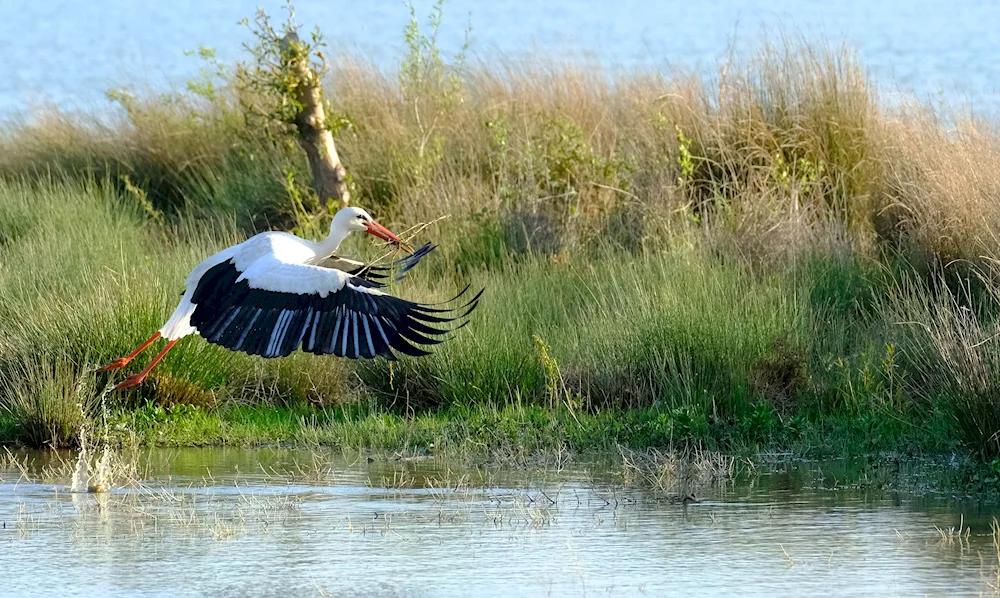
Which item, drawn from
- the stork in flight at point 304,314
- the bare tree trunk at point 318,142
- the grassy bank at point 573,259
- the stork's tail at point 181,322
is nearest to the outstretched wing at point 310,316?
the stork in flight at point 304,314

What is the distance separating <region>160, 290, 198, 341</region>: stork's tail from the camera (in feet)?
29.4

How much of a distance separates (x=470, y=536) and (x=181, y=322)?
3055 millimetres

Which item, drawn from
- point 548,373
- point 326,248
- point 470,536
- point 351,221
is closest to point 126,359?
point 326,248

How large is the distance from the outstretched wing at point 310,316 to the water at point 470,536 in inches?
27.3

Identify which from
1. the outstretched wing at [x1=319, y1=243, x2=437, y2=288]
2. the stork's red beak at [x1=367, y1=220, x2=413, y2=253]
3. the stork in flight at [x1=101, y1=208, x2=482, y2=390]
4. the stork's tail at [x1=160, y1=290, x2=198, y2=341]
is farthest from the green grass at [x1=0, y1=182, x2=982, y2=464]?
the stork in flight at [x1=101, y1=208, x2=482, y2=390]

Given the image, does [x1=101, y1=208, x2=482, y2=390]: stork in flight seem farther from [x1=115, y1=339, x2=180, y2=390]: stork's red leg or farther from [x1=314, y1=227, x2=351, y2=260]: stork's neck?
[x1=115, y1=339, x2=180, y2=390]: stork's red leg

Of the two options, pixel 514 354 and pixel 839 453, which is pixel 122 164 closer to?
pixel 514 354

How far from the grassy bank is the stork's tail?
0.62 metres

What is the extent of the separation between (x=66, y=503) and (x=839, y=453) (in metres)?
3.93

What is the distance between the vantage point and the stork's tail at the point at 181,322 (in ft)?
29.4

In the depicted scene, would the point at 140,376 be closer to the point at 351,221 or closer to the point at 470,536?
the point at 351,221

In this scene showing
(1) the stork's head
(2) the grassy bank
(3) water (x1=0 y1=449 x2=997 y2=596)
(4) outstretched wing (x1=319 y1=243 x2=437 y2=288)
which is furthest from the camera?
(2) the grassy bank

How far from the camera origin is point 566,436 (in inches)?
348

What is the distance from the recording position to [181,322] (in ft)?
29.6
